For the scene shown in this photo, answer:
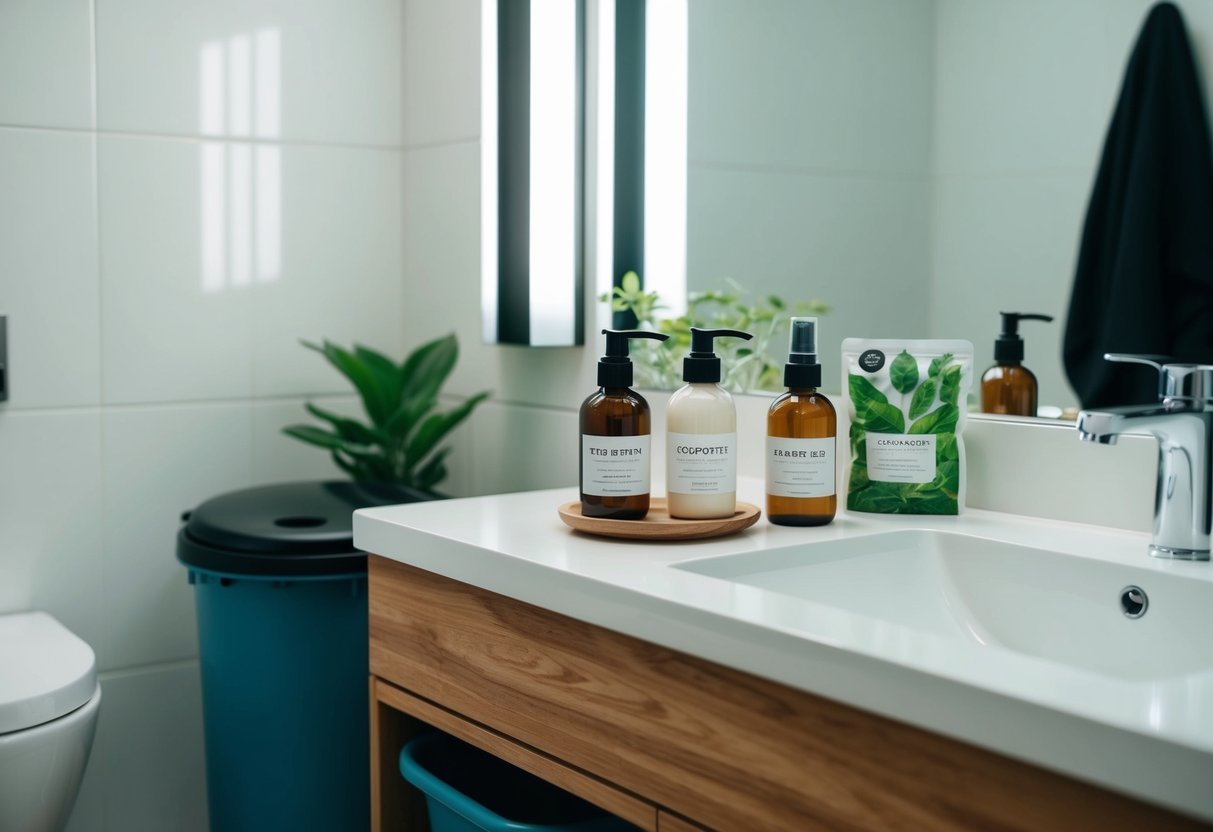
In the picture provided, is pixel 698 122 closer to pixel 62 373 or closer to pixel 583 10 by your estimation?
pixel 583 10

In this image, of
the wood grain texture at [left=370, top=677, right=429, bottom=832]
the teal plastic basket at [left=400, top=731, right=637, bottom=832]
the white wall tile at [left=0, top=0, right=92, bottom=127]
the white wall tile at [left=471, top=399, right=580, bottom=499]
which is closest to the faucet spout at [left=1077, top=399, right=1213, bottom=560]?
the teal plastic basket at [left=400, top=731, right=637, bottom=832]

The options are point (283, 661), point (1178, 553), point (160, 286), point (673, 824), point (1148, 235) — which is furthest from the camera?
point (160, 286)

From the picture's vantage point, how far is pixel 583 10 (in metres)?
1.74

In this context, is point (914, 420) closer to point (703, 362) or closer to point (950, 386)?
point (950, 386)

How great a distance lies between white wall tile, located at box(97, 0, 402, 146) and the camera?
6.12 ft

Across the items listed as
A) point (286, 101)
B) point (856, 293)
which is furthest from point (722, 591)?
point (286, 101)

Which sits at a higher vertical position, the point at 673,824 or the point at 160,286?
the point at 160,286

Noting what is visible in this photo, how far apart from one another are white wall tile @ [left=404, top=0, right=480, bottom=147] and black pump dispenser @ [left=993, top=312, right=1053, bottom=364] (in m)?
1.02

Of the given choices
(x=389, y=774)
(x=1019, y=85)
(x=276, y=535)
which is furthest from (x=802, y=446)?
(x=276, y=535)

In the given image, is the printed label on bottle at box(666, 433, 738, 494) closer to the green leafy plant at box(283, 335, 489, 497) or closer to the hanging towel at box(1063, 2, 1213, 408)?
the hanging towel at box(1063, 2, 1213, 408)

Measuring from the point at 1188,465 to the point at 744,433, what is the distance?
2.01 feet

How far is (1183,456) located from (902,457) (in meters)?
0.29

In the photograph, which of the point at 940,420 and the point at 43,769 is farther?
the point at 43,769

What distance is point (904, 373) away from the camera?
1236 millimetres
